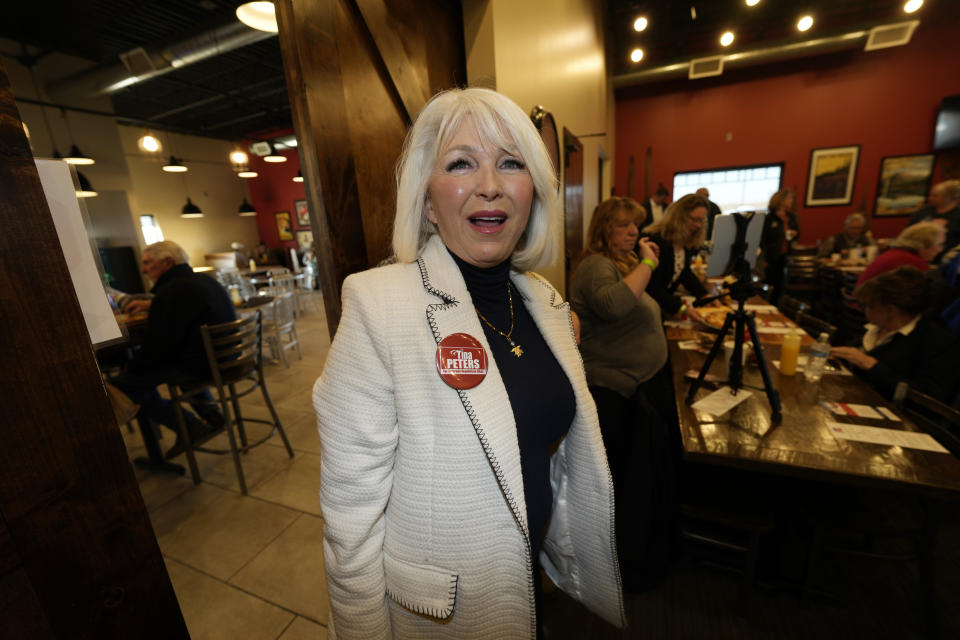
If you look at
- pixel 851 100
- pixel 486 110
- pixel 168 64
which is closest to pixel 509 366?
pixel 486 110

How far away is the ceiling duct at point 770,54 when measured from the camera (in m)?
6.05

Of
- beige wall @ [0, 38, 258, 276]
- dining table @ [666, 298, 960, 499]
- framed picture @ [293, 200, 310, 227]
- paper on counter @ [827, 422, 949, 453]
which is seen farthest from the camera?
framed picture @ [293, 200, 310, 227]

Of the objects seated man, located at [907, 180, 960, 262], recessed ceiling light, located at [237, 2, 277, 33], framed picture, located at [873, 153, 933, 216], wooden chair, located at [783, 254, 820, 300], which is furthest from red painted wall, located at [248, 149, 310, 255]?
framed picture, located at [873, 153, 933, 216]

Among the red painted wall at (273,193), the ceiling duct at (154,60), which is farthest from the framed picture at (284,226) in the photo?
the ceiling duct at (154,60)

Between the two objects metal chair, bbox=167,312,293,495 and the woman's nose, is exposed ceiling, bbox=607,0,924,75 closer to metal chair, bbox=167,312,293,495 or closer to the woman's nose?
the woman's nose

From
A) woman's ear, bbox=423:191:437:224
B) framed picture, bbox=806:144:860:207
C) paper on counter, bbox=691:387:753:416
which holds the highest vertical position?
framed picture, bbox=806:144:860:207

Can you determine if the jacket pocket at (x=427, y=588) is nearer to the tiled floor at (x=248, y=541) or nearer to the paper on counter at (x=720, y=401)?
the tiled floor at (x=248, y=541)

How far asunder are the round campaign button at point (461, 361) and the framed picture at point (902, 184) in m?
9.60

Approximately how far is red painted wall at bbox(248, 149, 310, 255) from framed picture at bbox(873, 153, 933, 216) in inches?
526

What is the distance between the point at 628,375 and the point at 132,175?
11.7m

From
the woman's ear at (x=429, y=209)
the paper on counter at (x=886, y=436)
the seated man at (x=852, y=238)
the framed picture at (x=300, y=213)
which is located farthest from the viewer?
the framed picture at (x=300, y=213)

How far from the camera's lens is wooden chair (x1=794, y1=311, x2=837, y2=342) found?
7.85 ft

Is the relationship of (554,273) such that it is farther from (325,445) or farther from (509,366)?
(325,445)

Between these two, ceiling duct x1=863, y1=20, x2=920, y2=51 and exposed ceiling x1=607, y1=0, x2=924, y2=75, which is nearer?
exposed ceiling x1=607, y1=0, x2=924, y2=75
